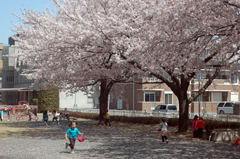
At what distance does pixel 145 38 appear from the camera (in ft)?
48.9

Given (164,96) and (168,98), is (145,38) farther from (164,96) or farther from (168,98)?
(168,98)

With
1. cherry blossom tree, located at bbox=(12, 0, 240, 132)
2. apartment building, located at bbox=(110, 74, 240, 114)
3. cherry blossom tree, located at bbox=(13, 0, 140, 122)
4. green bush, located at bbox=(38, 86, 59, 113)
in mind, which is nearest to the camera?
cherry blossom tree, located at bbox=(12, 0, 240, 132)

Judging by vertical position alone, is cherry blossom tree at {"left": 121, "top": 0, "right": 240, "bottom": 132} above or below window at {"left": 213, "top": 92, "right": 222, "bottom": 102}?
above

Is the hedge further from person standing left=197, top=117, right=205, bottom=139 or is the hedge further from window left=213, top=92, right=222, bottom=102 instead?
window left=213, top=92, right=222, bottom=102

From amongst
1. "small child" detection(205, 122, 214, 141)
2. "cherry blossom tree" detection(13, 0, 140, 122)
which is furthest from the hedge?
"small child" detection(205, 122, 214, 141)

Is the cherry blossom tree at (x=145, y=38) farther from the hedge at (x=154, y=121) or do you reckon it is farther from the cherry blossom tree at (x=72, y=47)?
the hedge at (x=154, y=121)

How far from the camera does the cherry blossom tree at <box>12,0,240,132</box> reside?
41.4ft

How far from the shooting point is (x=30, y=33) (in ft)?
90.7

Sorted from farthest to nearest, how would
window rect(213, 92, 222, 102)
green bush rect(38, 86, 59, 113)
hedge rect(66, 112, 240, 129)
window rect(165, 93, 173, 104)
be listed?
window rect(213, 92, 222, 102), window rect(165, 93, 173, 104), green bush rect(38, 86, 59, 113), hedge rect(66, 112, 240, 129)

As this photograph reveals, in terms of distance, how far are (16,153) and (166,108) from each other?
3029cm

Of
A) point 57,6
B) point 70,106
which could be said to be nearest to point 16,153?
point 57,6

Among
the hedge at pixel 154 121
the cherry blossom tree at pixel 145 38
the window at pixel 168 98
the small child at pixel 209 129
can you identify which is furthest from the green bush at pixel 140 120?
the window at pixel 168 98

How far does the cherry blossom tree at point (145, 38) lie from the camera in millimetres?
12617

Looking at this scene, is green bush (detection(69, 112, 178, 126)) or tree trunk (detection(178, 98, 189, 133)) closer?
tree trunk (detection(178, 98, 189, 133))
